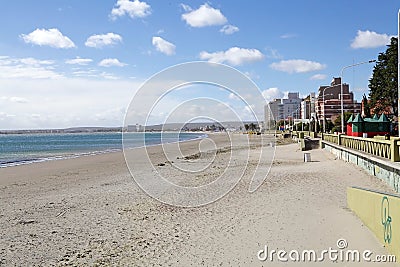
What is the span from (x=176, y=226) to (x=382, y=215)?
4741 mm

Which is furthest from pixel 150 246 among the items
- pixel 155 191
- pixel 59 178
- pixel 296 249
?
pixel 59 178

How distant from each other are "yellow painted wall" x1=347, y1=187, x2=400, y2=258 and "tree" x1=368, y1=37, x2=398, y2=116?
139ft

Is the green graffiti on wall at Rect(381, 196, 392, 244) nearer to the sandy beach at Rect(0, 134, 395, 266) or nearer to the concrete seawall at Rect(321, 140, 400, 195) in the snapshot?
the sandy beach at Rect(0, 134, 395, 266)

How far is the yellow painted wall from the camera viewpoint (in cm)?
593

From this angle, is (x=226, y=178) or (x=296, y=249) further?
(x=226, y=178)

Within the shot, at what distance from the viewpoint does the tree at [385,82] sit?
47594 millimetres

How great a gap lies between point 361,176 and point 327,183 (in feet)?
5.95

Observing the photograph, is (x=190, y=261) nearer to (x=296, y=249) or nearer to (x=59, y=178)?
(x=296, y=249)

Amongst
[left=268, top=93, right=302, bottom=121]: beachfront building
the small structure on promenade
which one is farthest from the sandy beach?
[left=268, top=93, right=302, bottom=121]: beachfront building

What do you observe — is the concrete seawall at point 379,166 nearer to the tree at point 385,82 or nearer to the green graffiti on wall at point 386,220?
the green graffiti on wall at point 386,220

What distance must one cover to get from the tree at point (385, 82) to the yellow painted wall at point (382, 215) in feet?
139

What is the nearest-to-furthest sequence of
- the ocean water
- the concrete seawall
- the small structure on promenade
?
the concrete seawall < the small structure on promenade < the ocean water

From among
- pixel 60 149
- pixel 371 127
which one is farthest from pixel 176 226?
pixel 60 149

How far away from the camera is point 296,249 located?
7.37 meters
